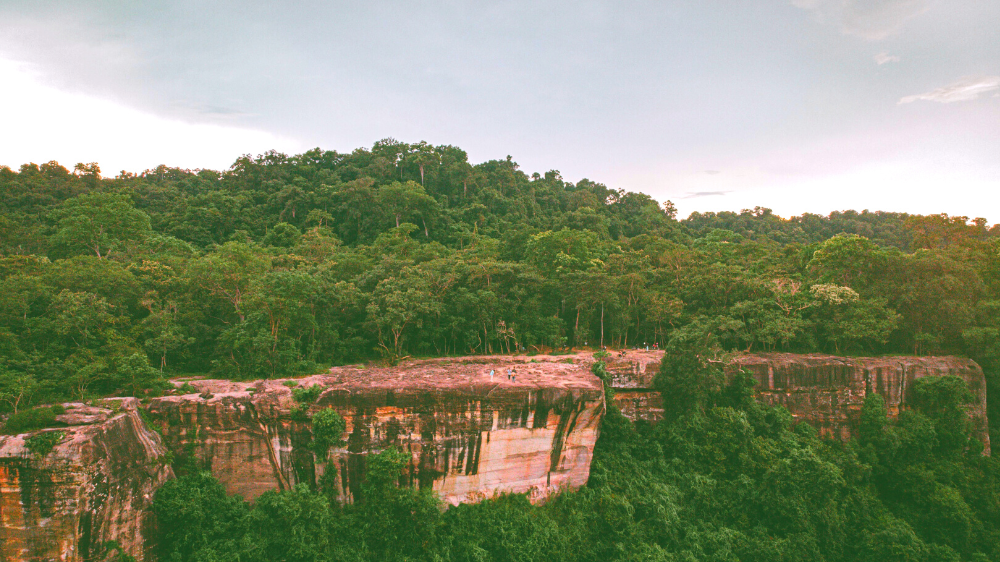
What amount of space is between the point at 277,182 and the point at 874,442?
60398 millimetres

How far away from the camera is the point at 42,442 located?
13.4 m

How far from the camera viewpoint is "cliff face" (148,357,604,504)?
17.2 meters

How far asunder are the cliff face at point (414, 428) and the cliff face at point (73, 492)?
2.15 meters

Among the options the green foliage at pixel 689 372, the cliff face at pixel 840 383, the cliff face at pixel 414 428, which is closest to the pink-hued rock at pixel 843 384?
the cliff face at pixel 840 383

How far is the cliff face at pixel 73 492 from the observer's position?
13344 millimetres

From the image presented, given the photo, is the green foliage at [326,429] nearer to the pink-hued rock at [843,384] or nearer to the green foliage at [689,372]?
the green foliage at [689,372]

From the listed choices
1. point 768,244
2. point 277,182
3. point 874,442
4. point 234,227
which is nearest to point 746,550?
point 874,442

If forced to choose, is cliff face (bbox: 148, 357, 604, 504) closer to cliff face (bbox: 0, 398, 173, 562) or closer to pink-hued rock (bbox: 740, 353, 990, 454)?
cliff face (bbox: 0, 398, 173, 562)

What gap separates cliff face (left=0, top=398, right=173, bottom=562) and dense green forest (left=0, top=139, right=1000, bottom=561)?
1.55m

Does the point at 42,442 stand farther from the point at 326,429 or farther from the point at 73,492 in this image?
the point at 326,429

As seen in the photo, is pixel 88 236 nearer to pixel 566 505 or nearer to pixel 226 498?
pixel 226 498

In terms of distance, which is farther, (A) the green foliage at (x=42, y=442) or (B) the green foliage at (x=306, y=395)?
(B) the green foliage at (x=306, y=395)

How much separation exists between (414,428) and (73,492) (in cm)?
1067

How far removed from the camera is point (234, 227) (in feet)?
153
